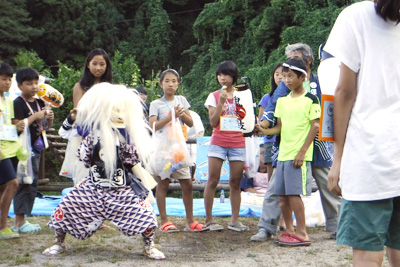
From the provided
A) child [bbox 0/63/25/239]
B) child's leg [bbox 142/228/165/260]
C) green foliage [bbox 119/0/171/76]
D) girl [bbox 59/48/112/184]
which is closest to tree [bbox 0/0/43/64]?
green foliage [bbox 119/0/171/76]

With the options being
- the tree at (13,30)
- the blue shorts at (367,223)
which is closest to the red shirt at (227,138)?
the blue shorts at (367,223)

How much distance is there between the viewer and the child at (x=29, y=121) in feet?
19.8

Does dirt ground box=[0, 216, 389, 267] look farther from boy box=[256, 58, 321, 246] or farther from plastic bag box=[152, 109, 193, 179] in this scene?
plastic bag box=[152, 109, 193, 179]

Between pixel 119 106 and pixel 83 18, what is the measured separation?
2208 cm

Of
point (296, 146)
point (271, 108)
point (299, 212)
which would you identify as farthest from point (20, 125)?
point (299, 212)

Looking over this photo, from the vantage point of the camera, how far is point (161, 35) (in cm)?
2695

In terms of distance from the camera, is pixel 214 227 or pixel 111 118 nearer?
pixel 111 118

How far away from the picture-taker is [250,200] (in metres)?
7.86

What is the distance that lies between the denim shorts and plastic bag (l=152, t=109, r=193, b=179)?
30 centimetres

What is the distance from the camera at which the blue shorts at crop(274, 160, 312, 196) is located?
17.0 ft

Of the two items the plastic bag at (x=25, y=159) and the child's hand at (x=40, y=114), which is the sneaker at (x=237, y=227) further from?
Result: the child's hand at (x=40, y=114)

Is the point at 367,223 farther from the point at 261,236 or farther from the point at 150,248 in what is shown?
the point at 261,236

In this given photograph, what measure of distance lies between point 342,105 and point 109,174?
8.90ft

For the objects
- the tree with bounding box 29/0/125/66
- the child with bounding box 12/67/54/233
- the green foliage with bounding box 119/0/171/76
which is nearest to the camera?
the child with bounding box 12/67/54/233
